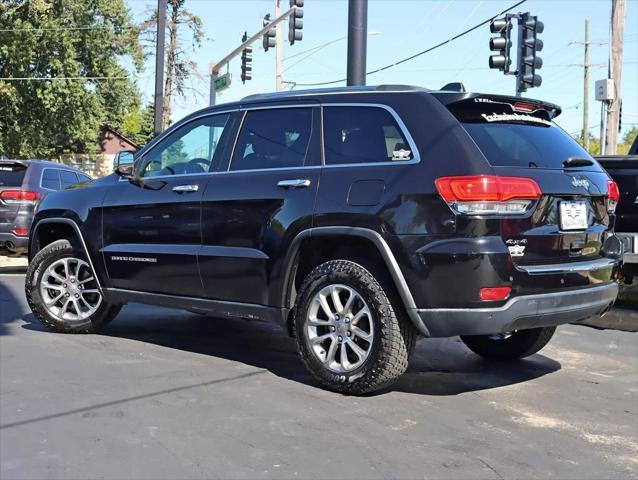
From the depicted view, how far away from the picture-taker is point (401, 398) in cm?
448

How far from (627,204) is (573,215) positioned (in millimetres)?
2041

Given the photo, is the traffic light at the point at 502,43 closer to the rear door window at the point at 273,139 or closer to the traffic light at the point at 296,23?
the traffic light at the point at 296,23

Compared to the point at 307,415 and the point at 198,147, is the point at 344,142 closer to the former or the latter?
the point at 198,147

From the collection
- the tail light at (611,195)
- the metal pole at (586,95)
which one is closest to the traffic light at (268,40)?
the tail light at (611,195)

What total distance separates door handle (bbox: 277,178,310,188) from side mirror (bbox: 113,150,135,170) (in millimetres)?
1725

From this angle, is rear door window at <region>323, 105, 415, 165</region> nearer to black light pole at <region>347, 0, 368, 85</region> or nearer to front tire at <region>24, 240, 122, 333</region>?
front tire at <region>24, 240, 122, 333</region>

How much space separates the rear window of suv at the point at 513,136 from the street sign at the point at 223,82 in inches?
594

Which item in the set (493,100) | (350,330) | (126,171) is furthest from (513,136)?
(126,171)

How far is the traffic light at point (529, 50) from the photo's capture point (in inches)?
492

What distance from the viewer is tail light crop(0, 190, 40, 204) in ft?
34.3

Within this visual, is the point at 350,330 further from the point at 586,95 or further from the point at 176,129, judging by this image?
the point at 586,95

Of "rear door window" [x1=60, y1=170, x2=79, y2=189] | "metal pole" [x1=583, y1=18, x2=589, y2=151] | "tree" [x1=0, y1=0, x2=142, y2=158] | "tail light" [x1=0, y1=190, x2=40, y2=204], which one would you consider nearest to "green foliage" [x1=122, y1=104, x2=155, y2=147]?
"tree" [x1=0, y1=0, x2=142, y2=158]

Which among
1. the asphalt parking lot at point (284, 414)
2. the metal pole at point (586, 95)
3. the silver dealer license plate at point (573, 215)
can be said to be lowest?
the asphalt parking lot at point (284, 414)

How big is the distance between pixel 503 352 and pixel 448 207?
6.97 ft
